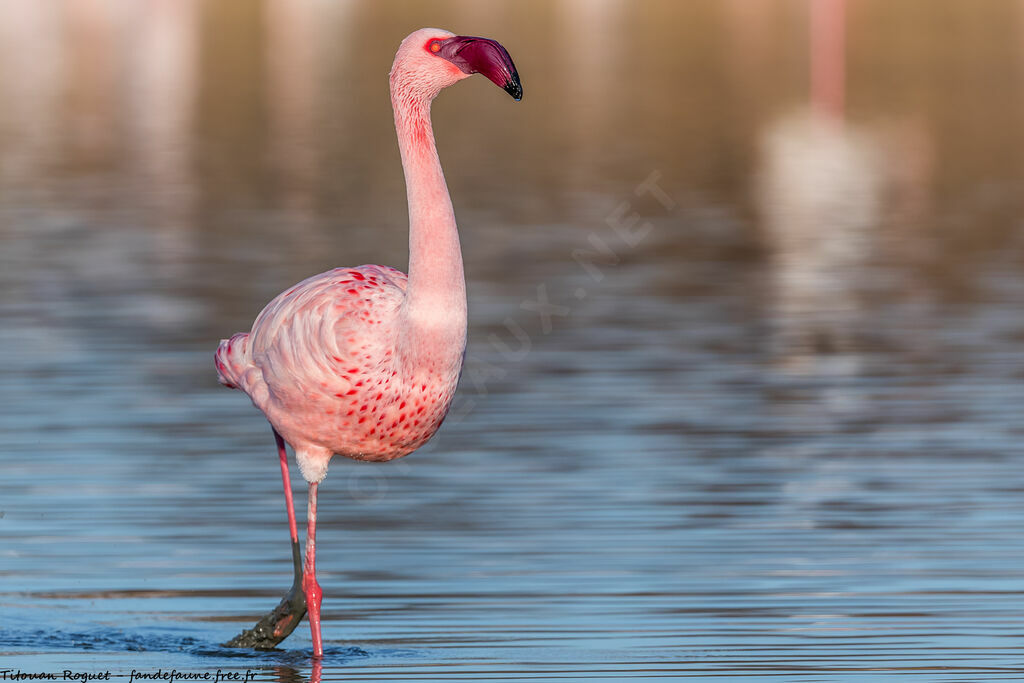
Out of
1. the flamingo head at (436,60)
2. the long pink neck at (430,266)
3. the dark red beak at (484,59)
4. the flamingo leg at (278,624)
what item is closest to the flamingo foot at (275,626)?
the flamingo leg at (278,624)

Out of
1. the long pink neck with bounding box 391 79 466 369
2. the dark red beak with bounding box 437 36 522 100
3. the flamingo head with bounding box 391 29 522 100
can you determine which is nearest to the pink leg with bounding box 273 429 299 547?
the long pink neck with bounding box 391 79 466 369

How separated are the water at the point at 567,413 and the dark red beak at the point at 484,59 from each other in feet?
7.54

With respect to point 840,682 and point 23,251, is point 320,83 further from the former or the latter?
point 840,682

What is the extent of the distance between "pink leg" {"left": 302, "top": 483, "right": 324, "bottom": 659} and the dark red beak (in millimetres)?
1972

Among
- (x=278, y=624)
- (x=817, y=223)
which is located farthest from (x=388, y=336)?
(x=817, y=223)

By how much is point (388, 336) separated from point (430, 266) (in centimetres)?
40

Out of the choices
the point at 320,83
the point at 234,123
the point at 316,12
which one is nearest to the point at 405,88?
the point at 234,123

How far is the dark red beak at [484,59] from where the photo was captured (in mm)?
7945

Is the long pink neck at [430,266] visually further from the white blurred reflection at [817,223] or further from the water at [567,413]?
the white blurred reflection at [817,223]

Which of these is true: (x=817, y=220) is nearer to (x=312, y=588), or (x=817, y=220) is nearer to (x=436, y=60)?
(x=312, y=588)

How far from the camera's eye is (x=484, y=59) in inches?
317

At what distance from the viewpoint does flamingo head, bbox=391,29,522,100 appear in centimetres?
814

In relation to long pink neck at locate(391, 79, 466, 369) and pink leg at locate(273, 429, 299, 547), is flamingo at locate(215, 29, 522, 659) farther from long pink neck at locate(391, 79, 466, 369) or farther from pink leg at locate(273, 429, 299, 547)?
pink leg at locate(273, 429, 299, 547)

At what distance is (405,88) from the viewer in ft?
27.7
